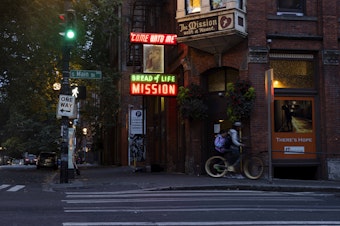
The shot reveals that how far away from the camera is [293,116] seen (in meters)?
17.5

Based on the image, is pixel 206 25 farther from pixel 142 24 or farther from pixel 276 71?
pixel 142 24

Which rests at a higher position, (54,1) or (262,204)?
(54,1)

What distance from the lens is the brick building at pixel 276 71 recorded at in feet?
55.4

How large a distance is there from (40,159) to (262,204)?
2852cm

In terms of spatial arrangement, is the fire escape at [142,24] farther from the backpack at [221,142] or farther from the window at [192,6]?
the backpack at [221,142]

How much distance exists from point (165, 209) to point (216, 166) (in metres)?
7.69

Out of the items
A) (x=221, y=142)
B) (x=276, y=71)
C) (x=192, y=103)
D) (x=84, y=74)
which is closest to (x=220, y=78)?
(x=192, y=103)

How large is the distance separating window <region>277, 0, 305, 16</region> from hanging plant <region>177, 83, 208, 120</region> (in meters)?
4.32

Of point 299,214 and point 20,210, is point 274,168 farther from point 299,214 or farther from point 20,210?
point 20,210

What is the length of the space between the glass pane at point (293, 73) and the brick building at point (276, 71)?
0.04 m

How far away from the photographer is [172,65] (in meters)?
22.1

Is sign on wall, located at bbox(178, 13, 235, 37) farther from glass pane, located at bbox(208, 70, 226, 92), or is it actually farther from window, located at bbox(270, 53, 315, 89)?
window, located at bbox(270, 53, 315, 89)

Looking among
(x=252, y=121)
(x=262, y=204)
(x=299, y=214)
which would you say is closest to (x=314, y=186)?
(x=252, y=121)

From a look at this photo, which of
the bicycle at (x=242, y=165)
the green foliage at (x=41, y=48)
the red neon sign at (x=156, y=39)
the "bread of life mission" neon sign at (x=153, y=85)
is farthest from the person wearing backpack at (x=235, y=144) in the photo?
the green foliage at (x=41, y=48)
